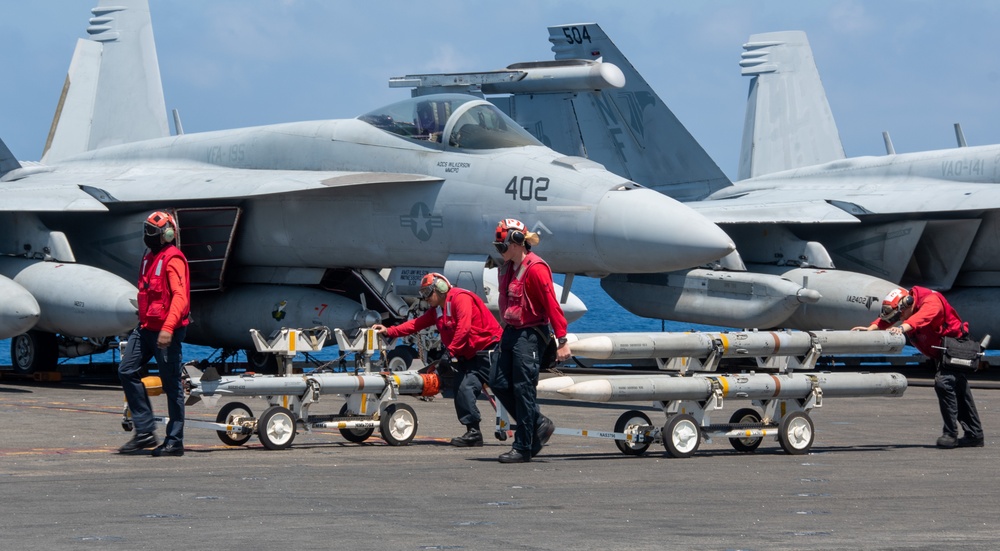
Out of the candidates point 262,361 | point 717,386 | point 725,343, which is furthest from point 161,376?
point 262,361

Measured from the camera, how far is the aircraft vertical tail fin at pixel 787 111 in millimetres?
28828

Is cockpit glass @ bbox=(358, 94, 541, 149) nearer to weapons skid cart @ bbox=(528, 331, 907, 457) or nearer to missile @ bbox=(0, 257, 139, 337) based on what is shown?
missile @ bbox=(0, 257, 139, 337)

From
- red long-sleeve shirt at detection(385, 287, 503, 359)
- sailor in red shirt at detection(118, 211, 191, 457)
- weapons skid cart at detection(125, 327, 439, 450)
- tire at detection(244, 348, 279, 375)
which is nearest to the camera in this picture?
sailor in red shirt at detection(118, 211, 191, 457)

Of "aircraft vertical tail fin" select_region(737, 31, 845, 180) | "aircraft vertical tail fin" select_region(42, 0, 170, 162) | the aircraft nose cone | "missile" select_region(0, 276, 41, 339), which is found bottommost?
"missile" select_region(0, 276, 41, 339)

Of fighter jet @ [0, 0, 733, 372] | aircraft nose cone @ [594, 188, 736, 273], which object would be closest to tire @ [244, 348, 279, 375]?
fighter jet @ [0, 0, 733, 372]

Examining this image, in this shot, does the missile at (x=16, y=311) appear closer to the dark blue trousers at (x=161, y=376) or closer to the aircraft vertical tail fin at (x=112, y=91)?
the dark blue trousers at (x=161, y=376)

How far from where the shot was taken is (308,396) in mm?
10234

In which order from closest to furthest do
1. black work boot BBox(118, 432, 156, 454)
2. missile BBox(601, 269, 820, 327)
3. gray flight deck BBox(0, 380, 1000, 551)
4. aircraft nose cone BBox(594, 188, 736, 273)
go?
gray flight deck BBox(0, 380, 1000, 551) < black work boot BBox(118, 432, 156, 454) < aircraft nose cone BBox(594, 188, 736, 273) < missile BBox(601, 269, 820, 327)

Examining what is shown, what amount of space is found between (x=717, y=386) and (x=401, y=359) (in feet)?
20.0

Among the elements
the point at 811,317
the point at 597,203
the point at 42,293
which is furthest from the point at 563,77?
the point at 42,293

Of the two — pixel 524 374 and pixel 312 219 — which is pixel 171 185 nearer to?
pixel 312 219

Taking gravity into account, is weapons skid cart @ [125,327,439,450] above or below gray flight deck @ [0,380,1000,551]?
above

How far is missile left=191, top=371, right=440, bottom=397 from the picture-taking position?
9.82 meters

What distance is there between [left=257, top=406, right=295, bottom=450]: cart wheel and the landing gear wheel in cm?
522
